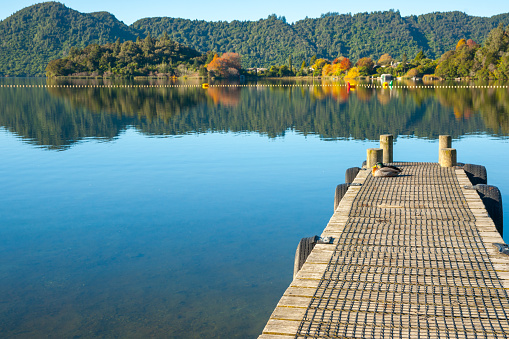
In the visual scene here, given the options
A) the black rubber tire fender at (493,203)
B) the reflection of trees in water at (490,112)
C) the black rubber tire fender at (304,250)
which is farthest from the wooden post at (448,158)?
the reflection of trees in water at (490,112)

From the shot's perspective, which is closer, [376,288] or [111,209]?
[376,288]

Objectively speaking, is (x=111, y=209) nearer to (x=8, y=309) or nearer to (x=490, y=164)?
(x=8, y=309)

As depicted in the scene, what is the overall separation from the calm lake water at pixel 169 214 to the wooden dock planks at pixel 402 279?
2.14 m

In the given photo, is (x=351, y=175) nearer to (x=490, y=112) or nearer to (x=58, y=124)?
(x=58, y=124)

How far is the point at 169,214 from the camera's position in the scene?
17.5m

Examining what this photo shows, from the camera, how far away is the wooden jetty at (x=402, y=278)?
7059 millimetres

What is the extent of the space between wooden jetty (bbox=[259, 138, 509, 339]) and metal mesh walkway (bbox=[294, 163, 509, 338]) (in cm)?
1

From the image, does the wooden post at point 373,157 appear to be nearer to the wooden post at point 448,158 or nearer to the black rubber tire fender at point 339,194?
the wooden post at point 448,158

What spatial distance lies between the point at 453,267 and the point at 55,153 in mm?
26825

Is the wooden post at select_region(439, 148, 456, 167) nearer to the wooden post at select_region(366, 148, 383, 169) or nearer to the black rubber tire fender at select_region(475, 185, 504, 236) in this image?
the wooden post at select_region(366, 148, 383, 169)

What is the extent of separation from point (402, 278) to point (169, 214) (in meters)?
10.3

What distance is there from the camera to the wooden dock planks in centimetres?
706

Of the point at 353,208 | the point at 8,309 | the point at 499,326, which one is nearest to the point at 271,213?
the point at 353,208

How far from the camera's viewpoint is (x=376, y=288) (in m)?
8.20
